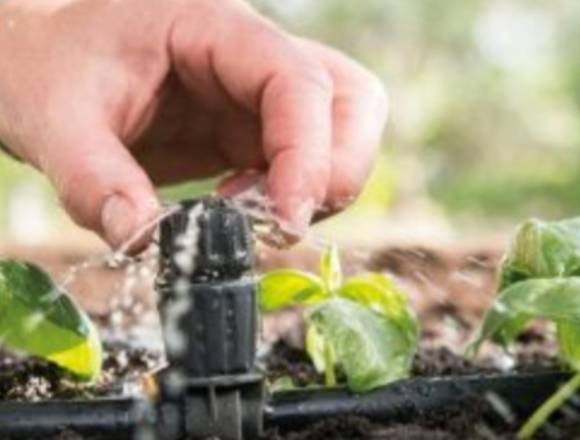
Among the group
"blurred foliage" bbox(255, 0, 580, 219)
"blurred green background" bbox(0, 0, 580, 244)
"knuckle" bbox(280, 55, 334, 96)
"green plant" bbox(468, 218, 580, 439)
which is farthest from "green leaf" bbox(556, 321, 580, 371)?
"blurred foliage" bbox(255, 0, 580, 219)

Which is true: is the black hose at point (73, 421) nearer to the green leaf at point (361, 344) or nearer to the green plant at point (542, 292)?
the green leaf at point (361, 344)

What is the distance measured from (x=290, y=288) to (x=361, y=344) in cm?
20

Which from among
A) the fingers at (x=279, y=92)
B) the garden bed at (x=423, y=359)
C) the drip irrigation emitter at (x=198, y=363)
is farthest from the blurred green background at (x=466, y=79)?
the drip irrigation emitter at (x=198, y=363)

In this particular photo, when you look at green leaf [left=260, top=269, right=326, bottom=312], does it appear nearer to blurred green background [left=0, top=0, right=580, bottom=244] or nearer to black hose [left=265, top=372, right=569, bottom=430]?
black hose [left=265, top=372, right=569, bottom=430]

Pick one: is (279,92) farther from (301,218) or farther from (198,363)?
(198,363)

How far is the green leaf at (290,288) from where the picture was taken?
4.30 ft

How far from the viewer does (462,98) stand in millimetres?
13570

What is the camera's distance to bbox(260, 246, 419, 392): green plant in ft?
3.74

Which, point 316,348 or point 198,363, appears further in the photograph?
point 316,348

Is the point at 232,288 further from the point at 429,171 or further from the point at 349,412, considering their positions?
the point at 429,171

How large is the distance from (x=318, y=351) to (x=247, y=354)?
292 mm

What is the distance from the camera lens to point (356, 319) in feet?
3.79

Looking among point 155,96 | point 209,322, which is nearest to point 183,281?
point 209,322

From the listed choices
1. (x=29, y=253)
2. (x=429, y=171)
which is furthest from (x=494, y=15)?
(x=29, y=253)
